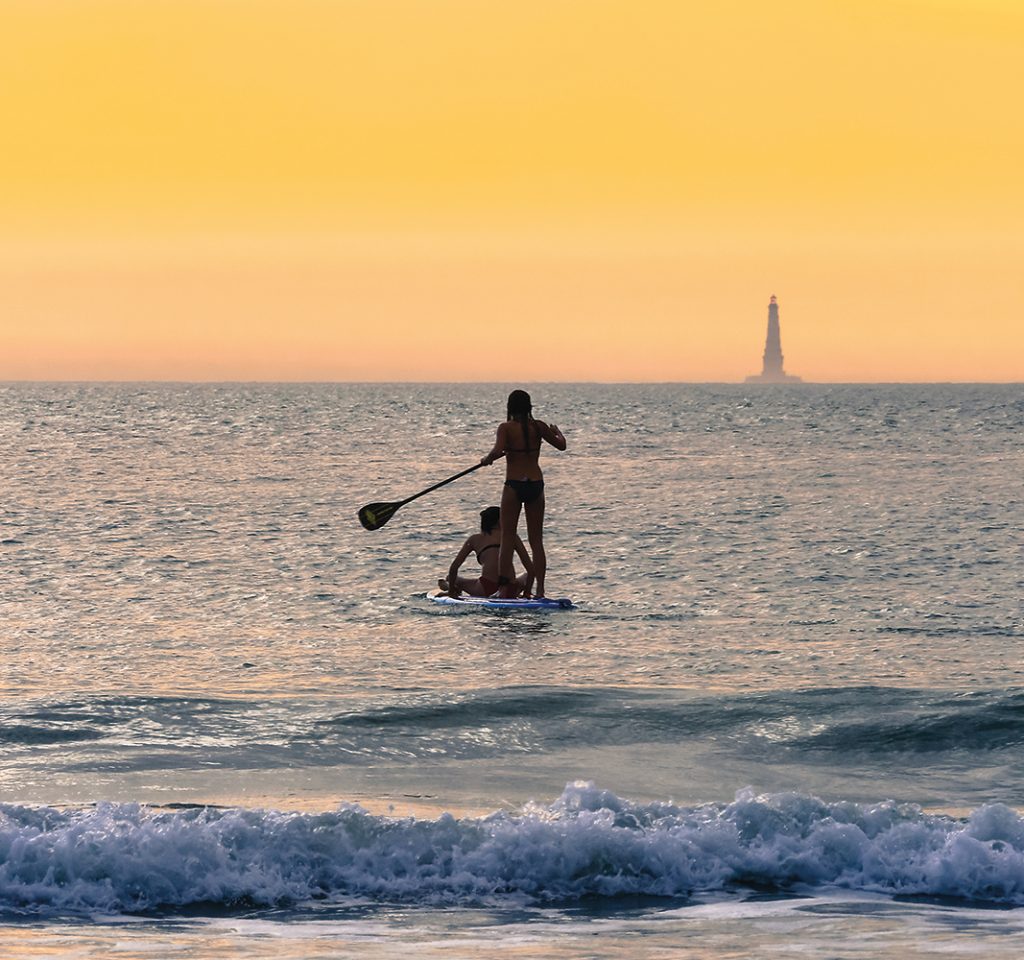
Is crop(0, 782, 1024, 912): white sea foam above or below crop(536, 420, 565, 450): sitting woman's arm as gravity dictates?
below

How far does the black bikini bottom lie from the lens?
833 inches

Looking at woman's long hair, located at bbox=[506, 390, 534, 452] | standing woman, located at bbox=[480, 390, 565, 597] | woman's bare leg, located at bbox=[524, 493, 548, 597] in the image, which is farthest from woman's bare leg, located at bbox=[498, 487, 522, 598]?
woman's long hair, located at bbox=[506, 390, 534, 452]

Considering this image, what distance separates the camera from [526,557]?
70.7 feet

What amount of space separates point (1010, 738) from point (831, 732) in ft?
4.55

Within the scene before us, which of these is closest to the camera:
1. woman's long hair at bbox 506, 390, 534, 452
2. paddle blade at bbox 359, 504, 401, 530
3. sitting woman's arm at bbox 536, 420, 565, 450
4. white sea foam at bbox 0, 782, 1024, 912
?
white sea foam at bbox 0, 782, 1024, 912

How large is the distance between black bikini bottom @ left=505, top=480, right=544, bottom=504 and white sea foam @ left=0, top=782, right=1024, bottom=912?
10.9m

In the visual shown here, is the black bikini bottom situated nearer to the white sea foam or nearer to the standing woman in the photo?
the standing woman

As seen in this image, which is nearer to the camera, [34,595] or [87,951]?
[87,951]

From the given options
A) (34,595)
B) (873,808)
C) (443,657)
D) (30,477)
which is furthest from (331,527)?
(873,808)

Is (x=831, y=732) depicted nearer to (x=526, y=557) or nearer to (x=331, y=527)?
(x=526, y=557)

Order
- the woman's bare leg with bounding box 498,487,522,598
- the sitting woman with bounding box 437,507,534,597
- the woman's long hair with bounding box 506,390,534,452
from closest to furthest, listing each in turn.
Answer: the woman's long hair with bounding box 506,390,534,452 → the woman's bare leg with bounding box 498,487,522,598 → the sitting woman with bounding box 437,507,534,597

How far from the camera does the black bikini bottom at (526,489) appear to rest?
21.2 meters

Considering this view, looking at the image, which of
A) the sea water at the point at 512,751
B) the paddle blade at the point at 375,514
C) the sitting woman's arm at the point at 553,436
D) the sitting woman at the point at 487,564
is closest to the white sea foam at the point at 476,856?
the sea water at the point at 512,751

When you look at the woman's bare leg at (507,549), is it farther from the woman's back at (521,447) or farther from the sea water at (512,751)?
the sea water at (512,751)
